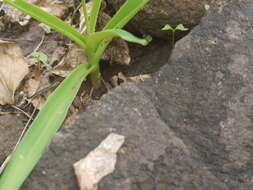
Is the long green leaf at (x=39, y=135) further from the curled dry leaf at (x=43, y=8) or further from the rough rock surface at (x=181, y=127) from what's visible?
the curled dry leaf at (x=43, y=8)

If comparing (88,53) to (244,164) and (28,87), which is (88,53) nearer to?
(28,87)

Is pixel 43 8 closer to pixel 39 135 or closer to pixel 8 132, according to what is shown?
pixel 8 132

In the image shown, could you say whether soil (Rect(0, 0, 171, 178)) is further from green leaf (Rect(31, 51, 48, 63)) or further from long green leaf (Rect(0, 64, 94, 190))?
long green leaf (Rect(0, 64, 94, 190))

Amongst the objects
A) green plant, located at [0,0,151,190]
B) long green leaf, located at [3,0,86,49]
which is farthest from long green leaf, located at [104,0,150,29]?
long green leaf, located at [3,0,86,49]

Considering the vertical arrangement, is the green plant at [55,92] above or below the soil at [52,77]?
above

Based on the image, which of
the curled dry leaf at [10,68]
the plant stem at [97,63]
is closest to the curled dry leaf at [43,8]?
the curled dry leaf at [10,68]

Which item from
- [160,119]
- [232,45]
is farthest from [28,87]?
[232,45]
